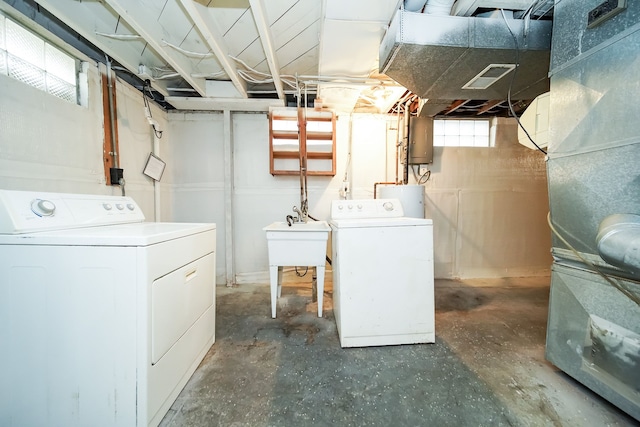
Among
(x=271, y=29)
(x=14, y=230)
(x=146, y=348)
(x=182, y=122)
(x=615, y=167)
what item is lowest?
→ (x=146, y=348)

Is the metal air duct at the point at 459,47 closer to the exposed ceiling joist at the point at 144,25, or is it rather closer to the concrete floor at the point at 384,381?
the exposed ceiling joist at the point at 144,25

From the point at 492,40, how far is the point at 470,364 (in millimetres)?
2095

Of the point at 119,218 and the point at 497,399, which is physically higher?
the point at 119,218

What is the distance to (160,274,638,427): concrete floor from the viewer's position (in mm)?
1137

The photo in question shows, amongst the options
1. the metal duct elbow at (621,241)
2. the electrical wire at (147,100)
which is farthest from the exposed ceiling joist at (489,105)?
the electrical wire at (147,100)

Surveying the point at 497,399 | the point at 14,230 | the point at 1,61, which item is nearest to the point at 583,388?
the point at 497,399

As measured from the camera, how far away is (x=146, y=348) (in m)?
0.99

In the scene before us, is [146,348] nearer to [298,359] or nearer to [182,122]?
[298,359]

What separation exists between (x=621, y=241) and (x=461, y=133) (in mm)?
2671


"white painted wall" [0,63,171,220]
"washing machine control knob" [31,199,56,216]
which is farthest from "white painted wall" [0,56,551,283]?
"washing machine control knob" [31,199,56,216]

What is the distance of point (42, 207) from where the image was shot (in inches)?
44.7

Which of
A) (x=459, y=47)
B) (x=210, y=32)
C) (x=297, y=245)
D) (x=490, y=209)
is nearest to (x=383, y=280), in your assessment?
(x=297, y=245)

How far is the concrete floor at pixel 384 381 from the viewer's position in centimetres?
114

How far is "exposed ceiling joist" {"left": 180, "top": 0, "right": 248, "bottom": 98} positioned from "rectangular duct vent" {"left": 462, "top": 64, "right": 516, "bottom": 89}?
2.01 metres
